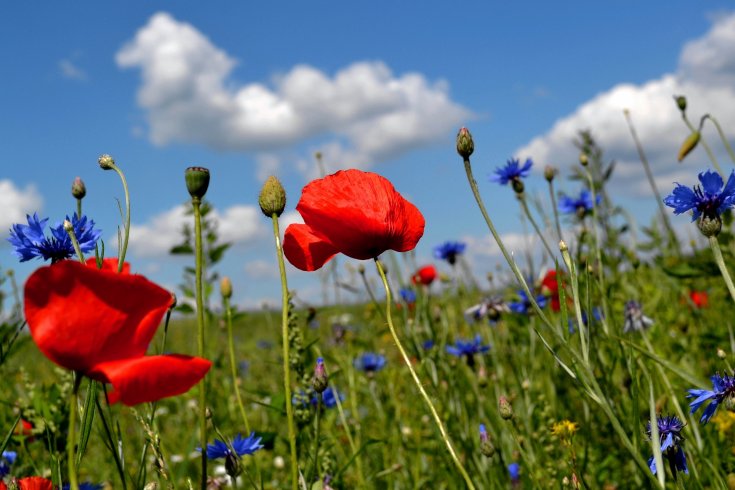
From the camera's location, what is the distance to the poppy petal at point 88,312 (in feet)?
2.18

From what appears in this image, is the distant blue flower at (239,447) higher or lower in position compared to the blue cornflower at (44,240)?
lower

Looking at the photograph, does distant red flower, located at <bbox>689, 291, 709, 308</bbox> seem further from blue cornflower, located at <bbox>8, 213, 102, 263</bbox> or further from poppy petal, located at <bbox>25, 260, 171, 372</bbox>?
poppy petal, located at <bbox>25, 260, 171, 372</bbox>

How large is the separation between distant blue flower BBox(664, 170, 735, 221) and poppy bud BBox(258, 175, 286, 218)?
2.16 ft

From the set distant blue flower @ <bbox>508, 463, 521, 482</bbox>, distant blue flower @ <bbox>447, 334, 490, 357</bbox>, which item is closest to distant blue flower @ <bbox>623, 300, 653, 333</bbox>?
distant blue flower @ <bbox>447, 334, 490, 357</bbox>

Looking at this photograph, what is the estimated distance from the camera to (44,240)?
4.33ft

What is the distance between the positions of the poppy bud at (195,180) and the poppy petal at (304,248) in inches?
11.5

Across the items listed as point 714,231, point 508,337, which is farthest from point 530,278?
point 714,231

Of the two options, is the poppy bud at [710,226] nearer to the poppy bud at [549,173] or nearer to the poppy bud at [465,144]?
the poppy bud at [465,144]

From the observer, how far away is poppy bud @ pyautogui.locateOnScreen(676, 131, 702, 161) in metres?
1.80

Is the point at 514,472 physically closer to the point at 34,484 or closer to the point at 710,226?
the point at 710,226

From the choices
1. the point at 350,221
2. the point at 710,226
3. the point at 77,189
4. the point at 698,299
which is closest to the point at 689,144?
the point at 710,226

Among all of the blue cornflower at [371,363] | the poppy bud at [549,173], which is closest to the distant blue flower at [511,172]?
the poppy bud at [549,173]

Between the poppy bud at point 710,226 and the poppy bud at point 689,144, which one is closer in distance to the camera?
the poppy bud at point 710,226

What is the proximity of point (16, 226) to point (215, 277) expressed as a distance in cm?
179
